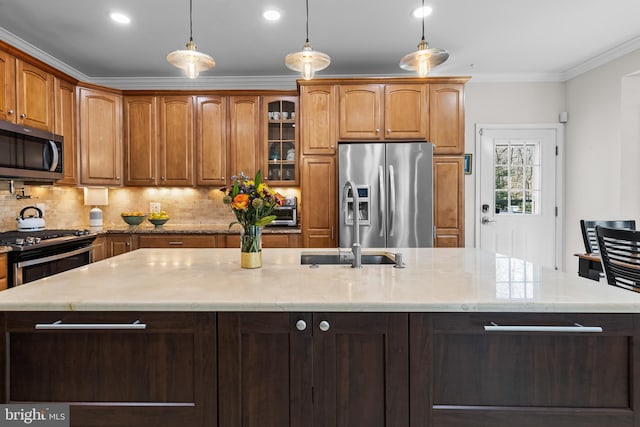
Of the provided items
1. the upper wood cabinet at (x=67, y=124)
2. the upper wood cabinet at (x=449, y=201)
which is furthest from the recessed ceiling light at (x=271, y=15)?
the upper wood cabinet at (x=67, y=124)

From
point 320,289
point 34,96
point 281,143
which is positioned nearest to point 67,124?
point 34,96

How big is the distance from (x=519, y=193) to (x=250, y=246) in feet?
12.6

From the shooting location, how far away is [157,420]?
1.21 m

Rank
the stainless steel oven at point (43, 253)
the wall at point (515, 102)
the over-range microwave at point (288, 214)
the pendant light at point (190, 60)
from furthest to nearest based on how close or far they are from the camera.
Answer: the wall at point (515, 102), the over-range microwave at point (288, 214), the stainless steel oven at point (43, 253), the pendant light at point (190, 60)

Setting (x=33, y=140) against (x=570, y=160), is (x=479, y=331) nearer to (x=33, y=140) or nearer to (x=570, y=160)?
(x=33, y=140)

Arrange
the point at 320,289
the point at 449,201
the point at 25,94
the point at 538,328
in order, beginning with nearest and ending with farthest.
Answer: the point at 538,328
the point at 320,289
the point at 25,94
the point at 449,201

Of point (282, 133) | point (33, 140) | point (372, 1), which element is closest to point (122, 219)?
point (33, 140)

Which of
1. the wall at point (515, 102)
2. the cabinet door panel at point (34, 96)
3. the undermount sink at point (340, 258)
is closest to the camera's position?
the undermount sink at point (340, 258)

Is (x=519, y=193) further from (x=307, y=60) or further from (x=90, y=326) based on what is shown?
(x=90, y=326)

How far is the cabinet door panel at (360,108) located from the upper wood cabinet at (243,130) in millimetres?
988

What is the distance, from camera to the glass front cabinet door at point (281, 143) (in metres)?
4.14

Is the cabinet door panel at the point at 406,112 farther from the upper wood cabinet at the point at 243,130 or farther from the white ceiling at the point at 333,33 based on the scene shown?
the upper wood cabinet at the point at 243,130

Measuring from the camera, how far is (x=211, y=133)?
13.5ft

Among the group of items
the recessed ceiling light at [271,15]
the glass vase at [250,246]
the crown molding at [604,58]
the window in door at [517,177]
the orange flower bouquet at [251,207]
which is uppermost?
the recessed ceiling light at [271,15]
